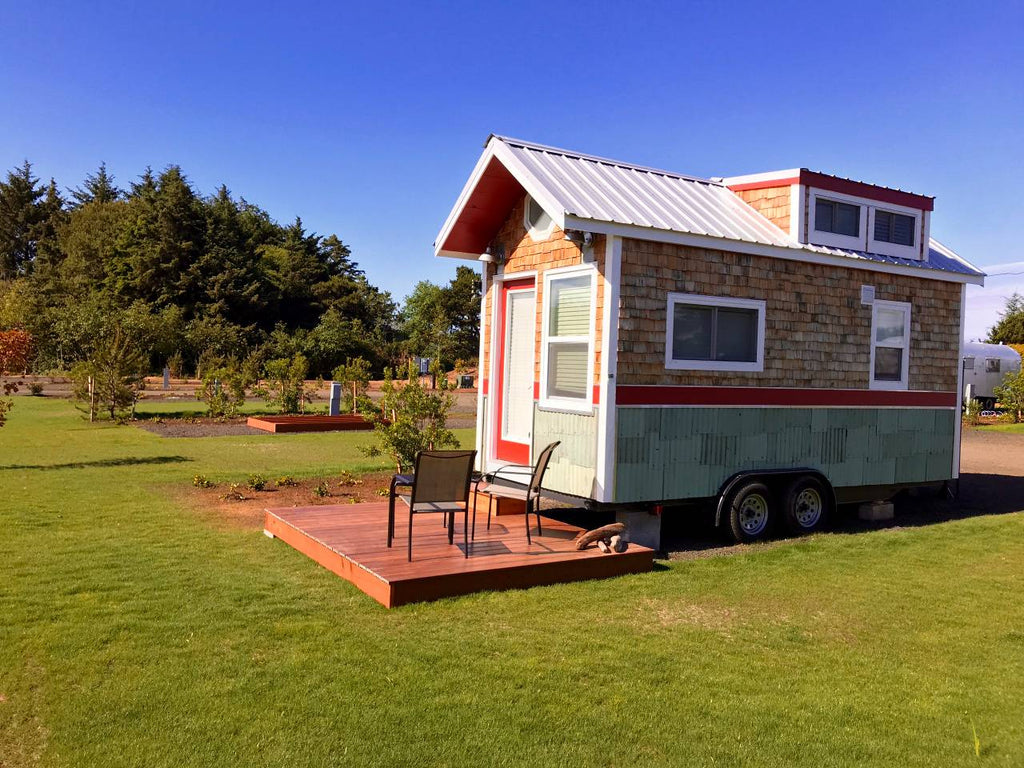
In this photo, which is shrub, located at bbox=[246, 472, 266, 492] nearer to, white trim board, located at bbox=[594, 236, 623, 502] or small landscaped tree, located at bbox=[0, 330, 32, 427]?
small landscaped tree, located at bbox=[0, 330, 32, 427]

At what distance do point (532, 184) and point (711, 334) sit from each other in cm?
241

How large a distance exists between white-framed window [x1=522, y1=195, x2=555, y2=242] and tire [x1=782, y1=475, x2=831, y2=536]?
386cm

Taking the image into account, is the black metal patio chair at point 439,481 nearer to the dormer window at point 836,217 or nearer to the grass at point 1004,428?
the dormer window at point 836,217

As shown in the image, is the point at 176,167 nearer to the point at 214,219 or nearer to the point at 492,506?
the point at 214,219

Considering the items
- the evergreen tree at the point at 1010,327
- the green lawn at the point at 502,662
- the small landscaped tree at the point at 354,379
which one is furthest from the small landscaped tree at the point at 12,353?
the evergreen tree at the point at 1010,327

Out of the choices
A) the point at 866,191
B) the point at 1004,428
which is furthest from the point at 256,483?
the point at 1004,428

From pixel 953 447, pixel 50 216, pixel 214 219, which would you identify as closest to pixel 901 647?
pixel 953 447

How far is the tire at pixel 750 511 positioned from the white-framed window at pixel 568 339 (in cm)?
192

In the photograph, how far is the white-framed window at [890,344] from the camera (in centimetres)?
996

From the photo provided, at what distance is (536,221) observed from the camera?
9.23m

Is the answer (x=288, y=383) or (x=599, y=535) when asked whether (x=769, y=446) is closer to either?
(x=599, y=535)

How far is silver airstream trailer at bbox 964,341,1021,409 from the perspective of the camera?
109 feet

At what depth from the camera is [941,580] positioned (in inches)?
287

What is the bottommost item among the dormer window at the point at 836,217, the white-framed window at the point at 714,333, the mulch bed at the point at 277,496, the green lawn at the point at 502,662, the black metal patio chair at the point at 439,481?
the green lawn at the point at 502,662
